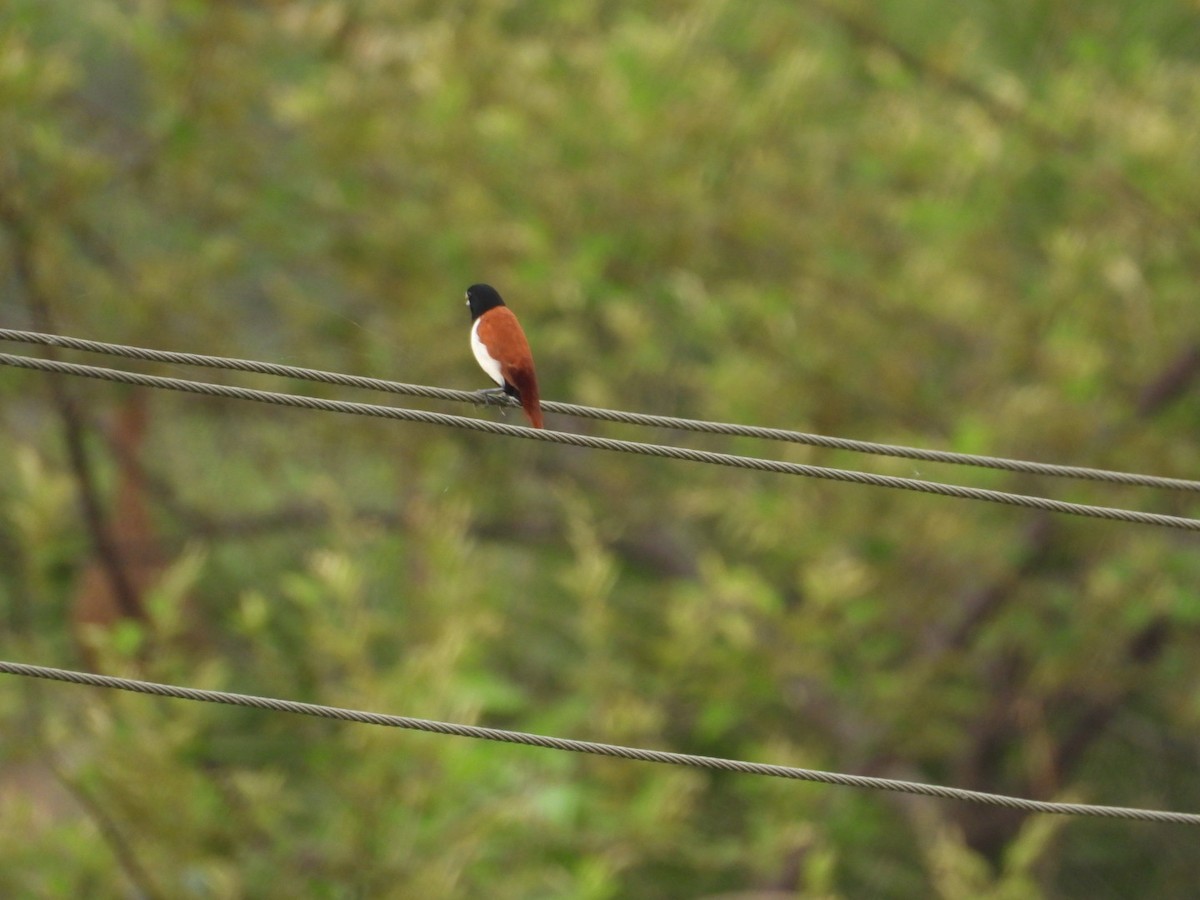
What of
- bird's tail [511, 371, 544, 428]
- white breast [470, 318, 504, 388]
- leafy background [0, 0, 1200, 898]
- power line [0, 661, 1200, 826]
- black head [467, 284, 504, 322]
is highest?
leafy background [0, 0, 1200, 898]

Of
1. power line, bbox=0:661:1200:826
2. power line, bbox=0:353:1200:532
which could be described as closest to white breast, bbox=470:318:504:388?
power line, bbox=0:353:1200:532

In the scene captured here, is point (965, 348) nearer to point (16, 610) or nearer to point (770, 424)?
point (770, 424)

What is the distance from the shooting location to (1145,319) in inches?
305

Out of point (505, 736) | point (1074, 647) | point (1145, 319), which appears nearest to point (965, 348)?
point (1145, 319)

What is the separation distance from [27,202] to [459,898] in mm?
3958

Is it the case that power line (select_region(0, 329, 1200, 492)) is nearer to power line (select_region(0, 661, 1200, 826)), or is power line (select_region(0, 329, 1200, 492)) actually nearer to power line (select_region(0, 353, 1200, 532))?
power line (select_region(0, 353, 1200, 532))

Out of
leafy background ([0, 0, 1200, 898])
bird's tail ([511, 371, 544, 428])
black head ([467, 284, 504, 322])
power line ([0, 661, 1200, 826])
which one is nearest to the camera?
power line ([0, 661, 1200, 826])

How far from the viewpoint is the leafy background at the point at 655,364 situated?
283 inches

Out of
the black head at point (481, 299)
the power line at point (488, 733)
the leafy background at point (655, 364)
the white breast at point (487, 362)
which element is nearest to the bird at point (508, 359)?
the white breast at point (487, 362)

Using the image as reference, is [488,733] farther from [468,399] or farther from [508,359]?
[508,359]

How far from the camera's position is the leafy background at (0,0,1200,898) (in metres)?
7.19

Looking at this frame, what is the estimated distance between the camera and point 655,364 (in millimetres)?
8281

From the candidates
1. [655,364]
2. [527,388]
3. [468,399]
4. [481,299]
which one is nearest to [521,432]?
[468,399]

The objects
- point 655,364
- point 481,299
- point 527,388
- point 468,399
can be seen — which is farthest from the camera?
point 655,364
